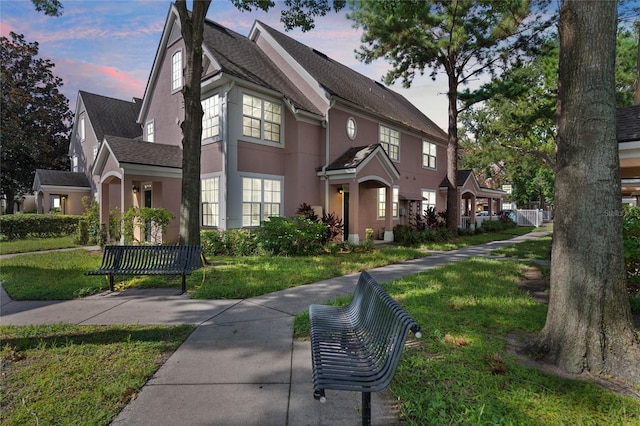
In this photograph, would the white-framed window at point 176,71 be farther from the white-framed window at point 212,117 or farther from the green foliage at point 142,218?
the green foliage at point 142,218

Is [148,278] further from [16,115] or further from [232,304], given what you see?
[16,115]

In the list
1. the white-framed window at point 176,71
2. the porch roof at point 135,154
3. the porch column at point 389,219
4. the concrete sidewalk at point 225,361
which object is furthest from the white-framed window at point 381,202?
the concrete sidewalk at point 225,361

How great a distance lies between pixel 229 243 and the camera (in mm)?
11641

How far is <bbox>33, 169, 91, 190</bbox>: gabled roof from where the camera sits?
24297mm

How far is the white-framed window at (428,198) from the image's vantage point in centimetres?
2140

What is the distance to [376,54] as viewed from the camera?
1698 cm

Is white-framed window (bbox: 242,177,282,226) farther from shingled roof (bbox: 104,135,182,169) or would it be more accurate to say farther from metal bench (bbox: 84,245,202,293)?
metal bench (bbox: 84,245,202,293)

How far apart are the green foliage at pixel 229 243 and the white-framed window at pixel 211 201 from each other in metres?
1.03

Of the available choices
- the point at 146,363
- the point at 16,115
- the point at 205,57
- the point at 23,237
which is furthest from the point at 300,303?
the point at 16,115

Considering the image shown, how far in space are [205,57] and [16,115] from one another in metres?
27.4

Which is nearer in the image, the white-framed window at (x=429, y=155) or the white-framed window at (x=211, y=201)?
the white-framed window at (x=211, y=201)

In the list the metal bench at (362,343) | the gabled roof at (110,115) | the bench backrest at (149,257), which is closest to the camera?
the metal bench at (362,343)

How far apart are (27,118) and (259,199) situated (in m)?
30.9

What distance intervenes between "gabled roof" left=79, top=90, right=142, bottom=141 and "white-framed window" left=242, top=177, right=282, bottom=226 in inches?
723
